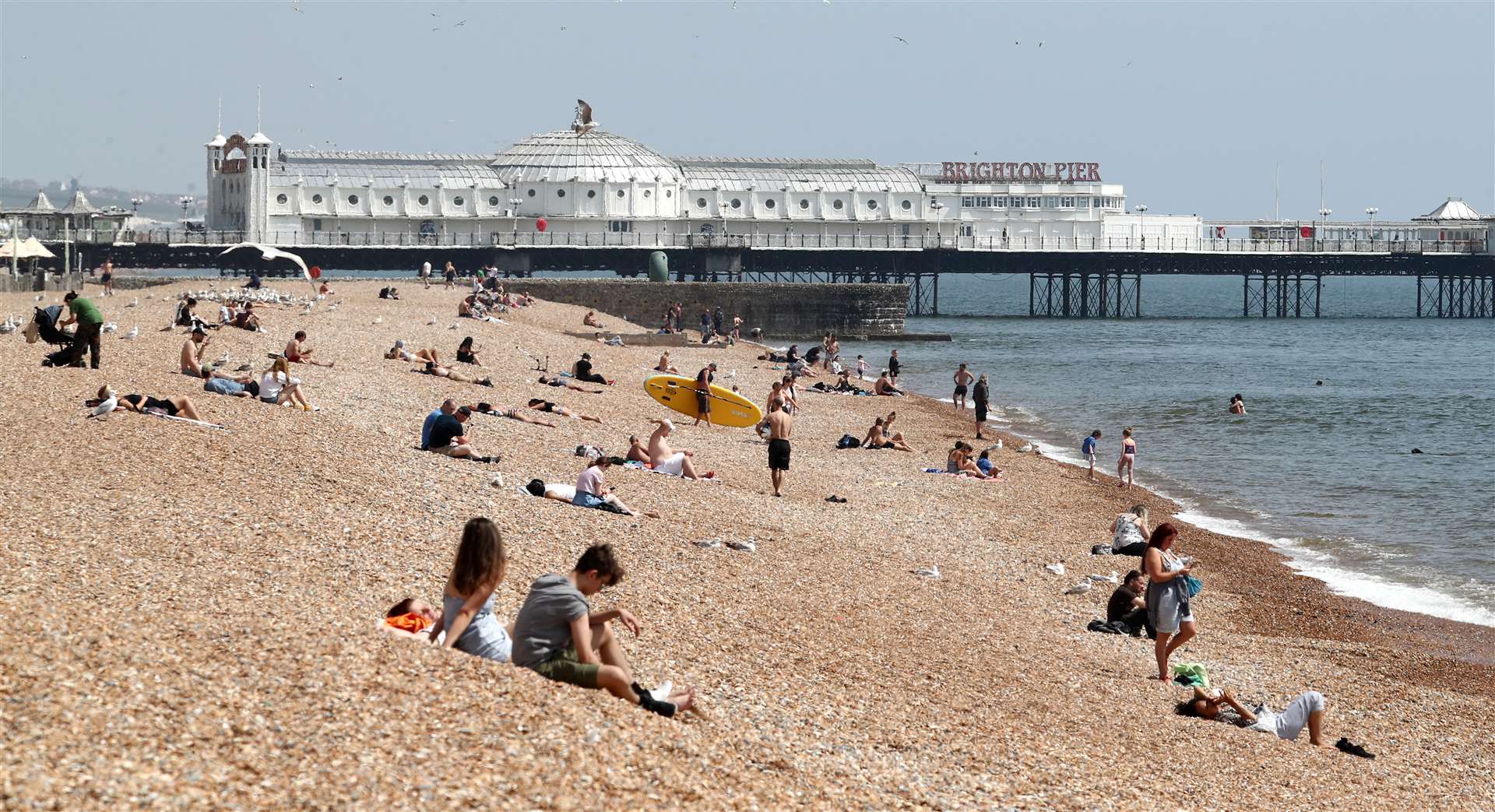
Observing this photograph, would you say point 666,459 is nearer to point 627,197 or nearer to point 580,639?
point 580,639

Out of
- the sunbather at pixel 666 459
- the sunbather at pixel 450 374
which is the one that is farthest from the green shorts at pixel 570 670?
the sunbather at pixel 450 374

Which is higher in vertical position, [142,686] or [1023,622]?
[142,686]

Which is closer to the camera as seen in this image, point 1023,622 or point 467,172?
point 1023,622

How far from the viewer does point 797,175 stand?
77.3m

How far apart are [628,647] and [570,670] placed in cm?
194

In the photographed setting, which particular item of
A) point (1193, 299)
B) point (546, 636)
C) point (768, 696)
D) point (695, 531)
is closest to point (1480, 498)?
point (695, 531)

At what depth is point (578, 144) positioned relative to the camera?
75625 millimetres

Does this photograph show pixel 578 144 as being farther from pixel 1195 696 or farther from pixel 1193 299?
pixel 1193 299

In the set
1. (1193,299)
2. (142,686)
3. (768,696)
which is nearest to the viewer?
(142,686)

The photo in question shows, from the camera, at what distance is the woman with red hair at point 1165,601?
10.6m

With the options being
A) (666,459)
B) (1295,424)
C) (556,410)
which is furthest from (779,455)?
(1295,424)

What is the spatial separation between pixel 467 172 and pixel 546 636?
67740mm

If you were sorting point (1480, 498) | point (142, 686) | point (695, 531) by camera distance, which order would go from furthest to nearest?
point (1480, 498), point (695, 531), point (142, 686)

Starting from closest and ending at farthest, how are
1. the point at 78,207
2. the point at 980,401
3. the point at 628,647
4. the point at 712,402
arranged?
the point at 628,647 → the point at 712,402 → the point at 980,401 → the point at 78,207
